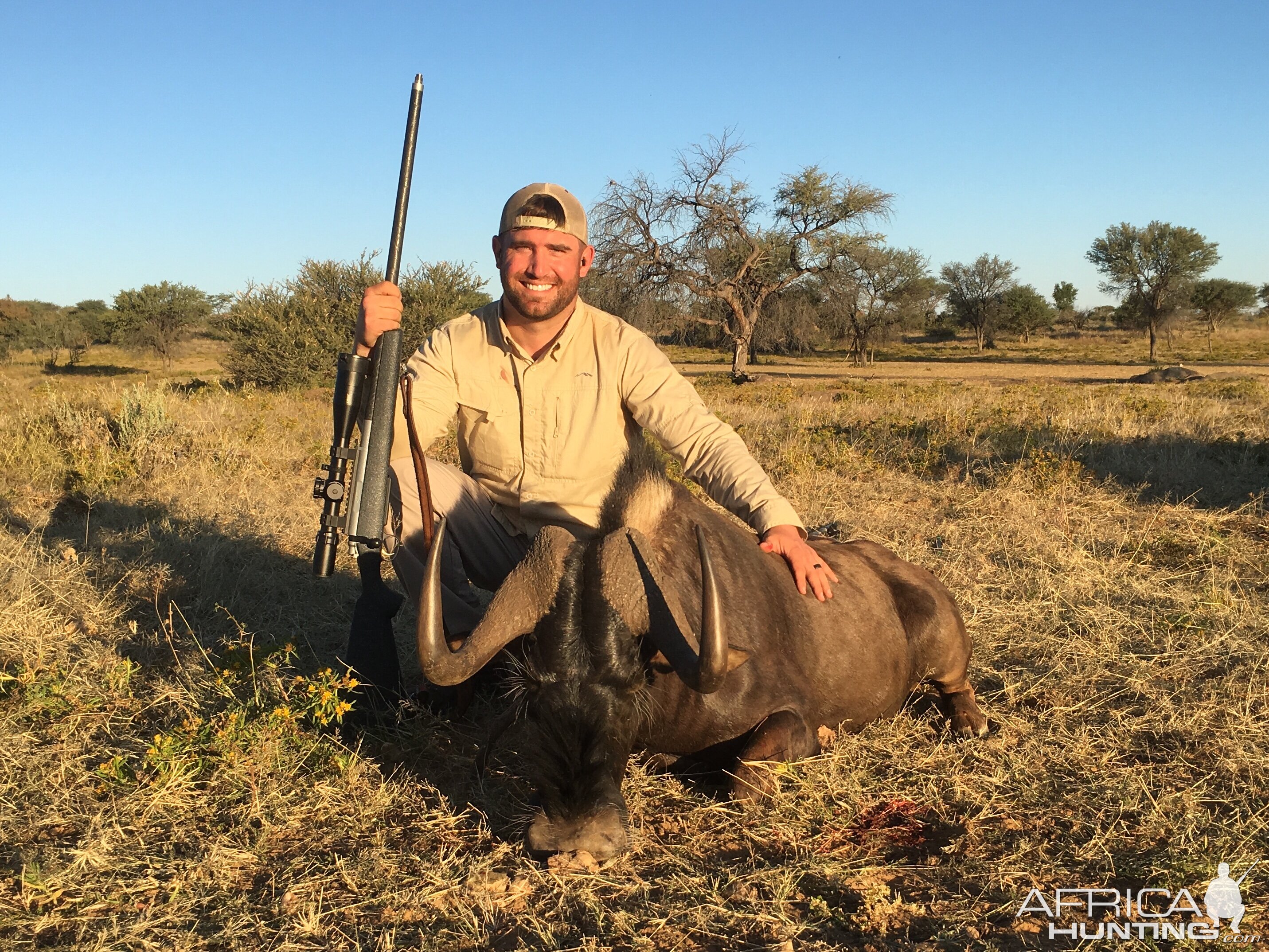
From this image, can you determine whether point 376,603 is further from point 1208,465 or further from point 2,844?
point 1208,465

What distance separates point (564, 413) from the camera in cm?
457

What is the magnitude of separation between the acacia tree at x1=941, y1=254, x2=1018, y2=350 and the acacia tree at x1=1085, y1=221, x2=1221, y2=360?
923cm

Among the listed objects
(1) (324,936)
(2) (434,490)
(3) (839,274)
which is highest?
(3) (839,274)

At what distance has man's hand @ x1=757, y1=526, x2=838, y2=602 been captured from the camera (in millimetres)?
4191

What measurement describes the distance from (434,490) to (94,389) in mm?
11412

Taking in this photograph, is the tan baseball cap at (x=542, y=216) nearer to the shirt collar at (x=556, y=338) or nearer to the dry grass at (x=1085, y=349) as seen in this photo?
the shirt collar at (x=556, y=338)

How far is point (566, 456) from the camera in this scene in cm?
454

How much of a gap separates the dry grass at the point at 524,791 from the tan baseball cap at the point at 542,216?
2.31 metres

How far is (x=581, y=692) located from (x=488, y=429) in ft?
6.07

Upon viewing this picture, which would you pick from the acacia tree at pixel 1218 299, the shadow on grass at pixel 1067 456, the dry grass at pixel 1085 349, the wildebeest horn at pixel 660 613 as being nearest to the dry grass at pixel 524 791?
the wildebeest horn at pixel 660 613

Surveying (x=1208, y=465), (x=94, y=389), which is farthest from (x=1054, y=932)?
(x=94, y=389)

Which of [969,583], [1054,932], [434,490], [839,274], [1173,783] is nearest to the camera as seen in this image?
[1054,932]

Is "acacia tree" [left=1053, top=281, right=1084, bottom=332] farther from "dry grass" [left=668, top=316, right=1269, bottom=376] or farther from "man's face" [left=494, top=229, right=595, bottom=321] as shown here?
"man's face" [left=494, top=229, right=595, bottom=321]

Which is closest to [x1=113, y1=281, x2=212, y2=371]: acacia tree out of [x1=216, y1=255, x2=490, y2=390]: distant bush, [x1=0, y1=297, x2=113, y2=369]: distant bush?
[x1=0, y1=297, x2=113, y2=369]: distant bush
